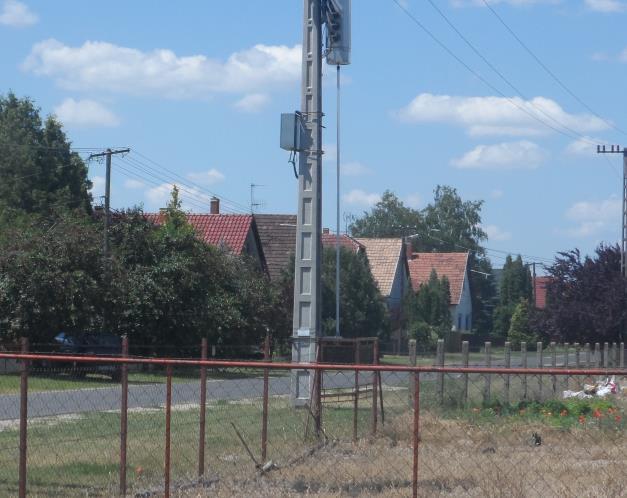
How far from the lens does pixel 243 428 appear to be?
14.1 meters

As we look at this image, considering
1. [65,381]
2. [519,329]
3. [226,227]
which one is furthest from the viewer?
[519,329]

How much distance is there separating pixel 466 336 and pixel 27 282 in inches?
1802

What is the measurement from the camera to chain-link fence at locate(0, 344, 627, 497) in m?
10.5

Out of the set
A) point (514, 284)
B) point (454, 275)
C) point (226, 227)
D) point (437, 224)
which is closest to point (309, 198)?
point (226, 227)

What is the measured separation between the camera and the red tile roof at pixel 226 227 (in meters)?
53.9

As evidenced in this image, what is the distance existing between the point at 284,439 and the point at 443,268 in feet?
236

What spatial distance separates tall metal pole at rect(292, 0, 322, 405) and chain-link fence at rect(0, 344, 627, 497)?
1.01 m

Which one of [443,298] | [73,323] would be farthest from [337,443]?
[443,298]

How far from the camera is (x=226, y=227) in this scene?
5556cm

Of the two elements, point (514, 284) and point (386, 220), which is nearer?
point (514, 284)

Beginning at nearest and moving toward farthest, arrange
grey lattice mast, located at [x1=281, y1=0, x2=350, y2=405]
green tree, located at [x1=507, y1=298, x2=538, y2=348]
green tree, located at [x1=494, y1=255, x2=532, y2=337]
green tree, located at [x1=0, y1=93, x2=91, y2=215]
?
grey lattice mast, located at [x1=281, y1=0, x2=350, y2=405] < green tree, located at [x1=0, y1=93, x2=91, y2=215] < green tree, located at [x1=507, y1=298, x2=538, y2=348] < green tree, located at [x1=494, y1=255, x2=532, y2=337]

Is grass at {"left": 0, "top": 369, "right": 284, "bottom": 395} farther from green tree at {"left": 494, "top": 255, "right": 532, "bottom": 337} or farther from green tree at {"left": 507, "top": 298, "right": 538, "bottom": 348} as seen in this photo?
green tree at {"left": 494, "top": 255, "right": 532, "bottom": 337}

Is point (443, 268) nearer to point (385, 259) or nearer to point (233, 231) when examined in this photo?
point (385, 259)

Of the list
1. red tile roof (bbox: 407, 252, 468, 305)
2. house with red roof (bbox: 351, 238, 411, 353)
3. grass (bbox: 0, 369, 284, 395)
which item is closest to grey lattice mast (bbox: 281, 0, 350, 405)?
grass (bbox: 0, 369, 284, 395)
